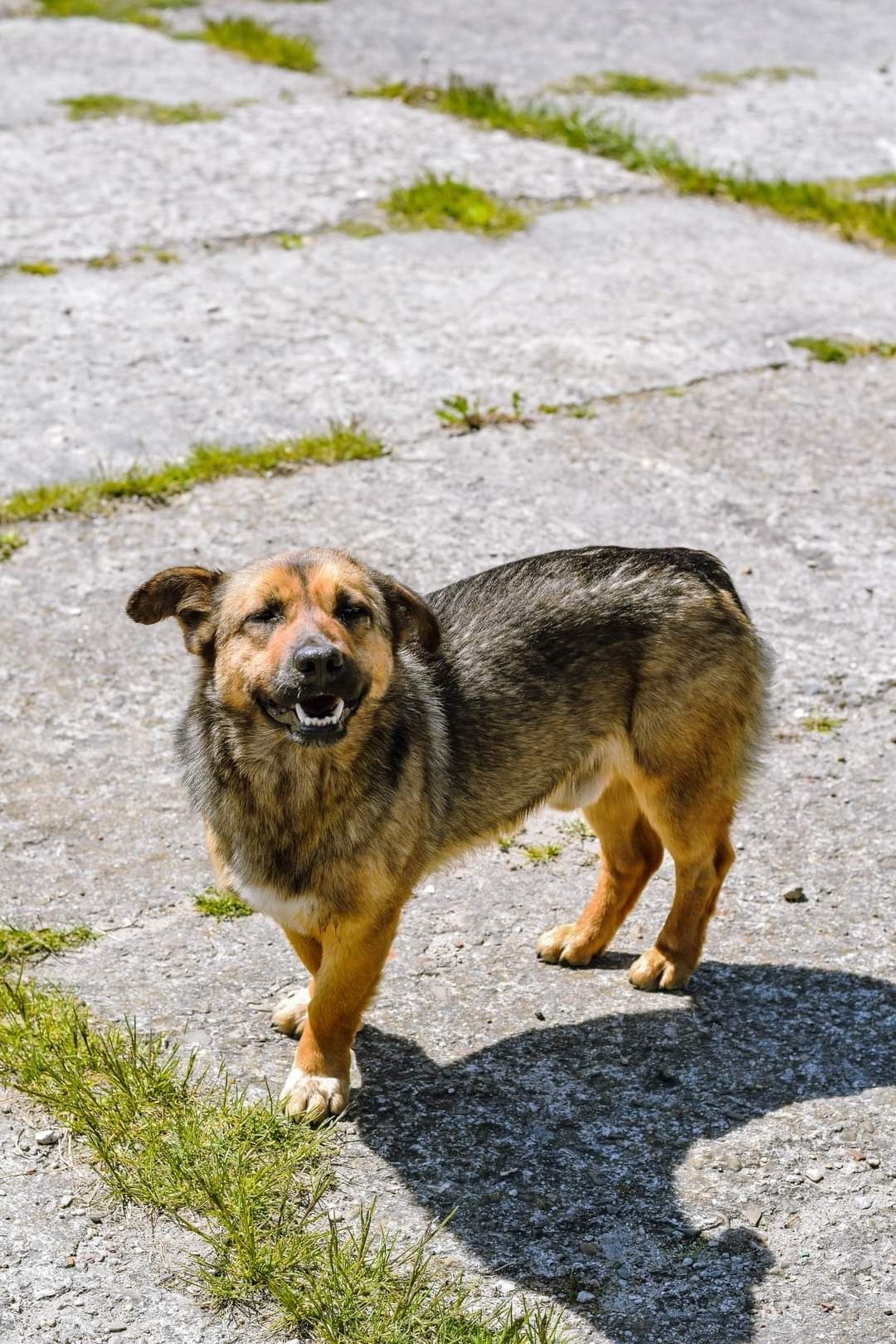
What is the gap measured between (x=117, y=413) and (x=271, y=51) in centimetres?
585

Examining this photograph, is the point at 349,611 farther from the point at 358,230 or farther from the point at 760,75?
the point at 760,75

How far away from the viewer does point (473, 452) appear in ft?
25.2

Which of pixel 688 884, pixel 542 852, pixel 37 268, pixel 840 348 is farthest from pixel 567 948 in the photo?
pixel 37 268

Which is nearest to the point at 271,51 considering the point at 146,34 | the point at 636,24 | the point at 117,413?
the point at 146,34

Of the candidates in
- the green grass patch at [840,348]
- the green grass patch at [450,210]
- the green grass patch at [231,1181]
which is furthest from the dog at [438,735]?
the green grass patch at [450,210]

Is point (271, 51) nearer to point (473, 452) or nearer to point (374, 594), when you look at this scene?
point (473, 452)

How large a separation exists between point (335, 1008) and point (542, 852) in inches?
55.9

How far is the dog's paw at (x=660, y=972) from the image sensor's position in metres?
4.87

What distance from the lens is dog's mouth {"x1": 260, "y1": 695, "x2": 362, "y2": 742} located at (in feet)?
13.3

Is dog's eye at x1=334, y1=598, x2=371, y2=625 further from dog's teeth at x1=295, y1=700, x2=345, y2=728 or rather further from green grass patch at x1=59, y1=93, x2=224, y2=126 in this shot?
green grass patch at x1=59, y1=93, x2=224, y2=126

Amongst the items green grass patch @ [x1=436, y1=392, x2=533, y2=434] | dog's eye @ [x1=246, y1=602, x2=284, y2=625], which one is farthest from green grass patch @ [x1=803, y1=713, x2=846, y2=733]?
dog's eye @ [x1=246, y1=602, x2=284, y2=625]

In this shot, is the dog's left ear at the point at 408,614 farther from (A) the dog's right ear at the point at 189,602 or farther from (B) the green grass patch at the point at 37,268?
(B) the green grass patch at the point at 37,268

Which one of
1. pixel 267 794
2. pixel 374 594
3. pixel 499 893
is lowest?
pixel 499 893

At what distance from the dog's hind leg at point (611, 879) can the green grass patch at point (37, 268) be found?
5413mm
